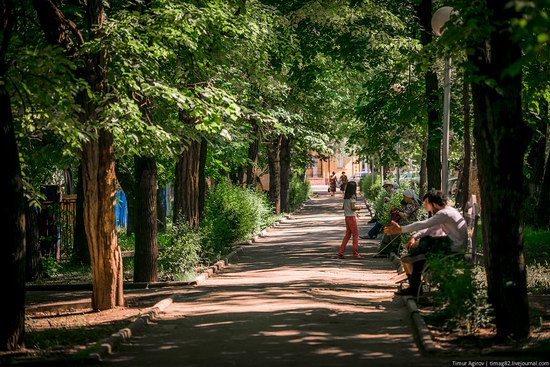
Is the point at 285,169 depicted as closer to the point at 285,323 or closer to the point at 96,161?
the point at 96,161

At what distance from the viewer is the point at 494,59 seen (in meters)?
10.6

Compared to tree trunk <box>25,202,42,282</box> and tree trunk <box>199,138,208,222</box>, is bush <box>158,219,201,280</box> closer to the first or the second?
tree trunk <box>25,202,42,282</box>

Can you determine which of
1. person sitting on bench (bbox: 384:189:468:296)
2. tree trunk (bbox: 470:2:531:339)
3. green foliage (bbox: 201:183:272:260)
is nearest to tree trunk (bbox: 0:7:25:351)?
tree trunk (bbox: 470:2:531:339)

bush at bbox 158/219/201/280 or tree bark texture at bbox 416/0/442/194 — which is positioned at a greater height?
tree bark texture at bbox 416/0/442/194

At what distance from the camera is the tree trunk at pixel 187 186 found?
75.8 ft

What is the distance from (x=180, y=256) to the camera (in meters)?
19.6

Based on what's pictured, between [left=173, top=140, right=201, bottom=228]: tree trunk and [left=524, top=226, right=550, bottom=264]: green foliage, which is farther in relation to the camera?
[left=173, top=140, right=201, bottom=228]: tree trunk

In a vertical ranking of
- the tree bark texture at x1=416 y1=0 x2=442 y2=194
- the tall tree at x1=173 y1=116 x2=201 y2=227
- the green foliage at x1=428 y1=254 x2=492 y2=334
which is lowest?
the green foliage at x1=428 y1=254 x2=492 y2=334

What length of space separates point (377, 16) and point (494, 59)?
14.5 metres

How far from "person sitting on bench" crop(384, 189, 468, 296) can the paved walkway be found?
0.64 metres

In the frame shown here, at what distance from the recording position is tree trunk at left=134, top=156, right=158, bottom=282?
60.1 feet

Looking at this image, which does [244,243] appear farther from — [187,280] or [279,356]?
[279,356]

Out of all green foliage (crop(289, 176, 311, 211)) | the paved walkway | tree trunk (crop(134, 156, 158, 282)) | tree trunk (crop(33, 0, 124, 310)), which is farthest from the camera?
green foliage (crop(289, 176, 311, 211))

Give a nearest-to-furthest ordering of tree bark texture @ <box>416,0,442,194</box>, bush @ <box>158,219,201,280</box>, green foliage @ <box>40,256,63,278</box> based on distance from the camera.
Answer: bush @ <box>158,219,201,280</box> → green foliage @ <box>40,256,63,278</box> → tree bark texture @ <box>416,0,442,194</box>
